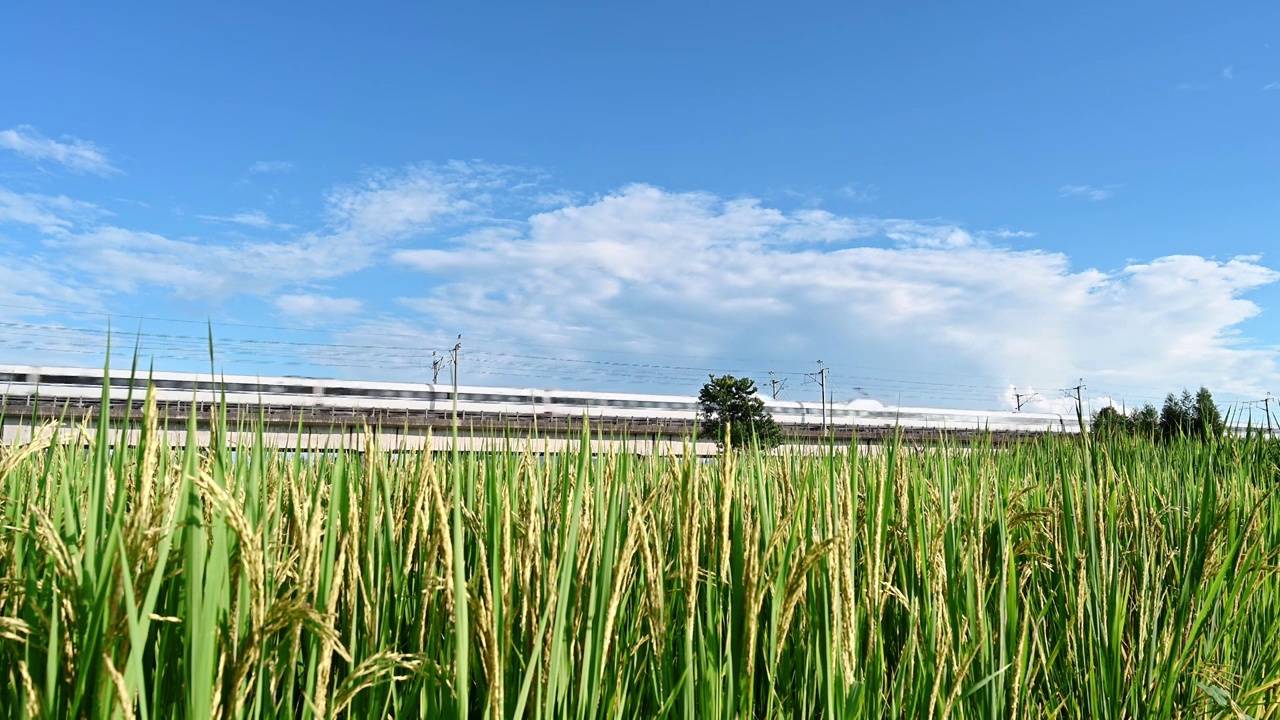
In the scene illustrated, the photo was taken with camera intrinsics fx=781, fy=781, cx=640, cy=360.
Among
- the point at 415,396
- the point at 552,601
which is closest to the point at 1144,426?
the point at 552,601

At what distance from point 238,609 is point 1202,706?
2.90 m

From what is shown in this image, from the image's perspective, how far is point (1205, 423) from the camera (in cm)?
565

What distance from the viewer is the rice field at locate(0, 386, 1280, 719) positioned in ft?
3.54

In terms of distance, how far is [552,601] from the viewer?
125 centimetres

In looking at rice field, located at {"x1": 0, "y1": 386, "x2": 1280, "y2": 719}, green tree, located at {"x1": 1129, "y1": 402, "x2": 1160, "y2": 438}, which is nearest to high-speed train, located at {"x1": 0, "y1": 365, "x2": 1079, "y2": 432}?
green tree, located at {"x1": 1129, "y1": 402, "x2": 1160, "y2": 438}

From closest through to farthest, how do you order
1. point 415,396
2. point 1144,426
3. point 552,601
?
point 552,601 < point 1144,426 < point 415,396

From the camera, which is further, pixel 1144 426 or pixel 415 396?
pixel 415 396

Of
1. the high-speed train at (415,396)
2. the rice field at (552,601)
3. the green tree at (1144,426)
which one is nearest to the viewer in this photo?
the rice field at (552,601)

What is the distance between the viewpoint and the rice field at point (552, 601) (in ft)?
3.54

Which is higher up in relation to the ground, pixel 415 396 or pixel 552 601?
pixel 415 396

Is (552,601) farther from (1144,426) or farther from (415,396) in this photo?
(415,396)

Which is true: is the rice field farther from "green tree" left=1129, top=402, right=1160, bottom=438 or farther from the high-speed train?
the high-speed train

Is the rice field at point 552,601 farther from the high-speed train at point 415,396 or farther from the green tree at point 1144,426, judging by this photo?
the high-speed train at point 415,396

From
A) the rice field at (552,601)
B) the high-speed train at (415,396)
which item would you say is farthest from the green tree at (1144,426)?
the high-speed train at (415,396)
